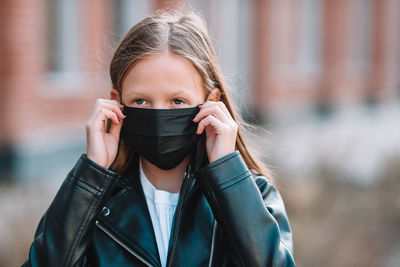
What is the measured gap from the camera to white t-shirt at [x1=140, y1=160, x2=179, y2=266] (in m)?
2.03

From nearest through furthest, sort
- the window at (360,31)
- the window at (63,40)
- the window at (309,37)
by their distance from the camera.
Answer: the window at (63,40), the window at (309,37), the window at (360,31)

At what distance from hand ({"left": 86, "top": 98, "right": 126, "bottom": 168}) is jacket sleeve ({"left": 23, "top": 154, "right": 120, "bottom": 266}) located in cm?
6

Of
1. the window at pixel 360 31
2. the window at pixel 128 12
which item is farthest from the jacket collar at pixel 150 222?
the window at pixel 360 31

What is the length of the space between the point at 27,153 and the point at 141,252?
6.06 meters

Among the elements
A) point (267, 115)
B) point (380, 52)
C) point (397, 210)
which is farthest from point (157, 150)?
point (380, 52)

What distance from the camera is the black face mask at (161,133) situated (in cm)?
205

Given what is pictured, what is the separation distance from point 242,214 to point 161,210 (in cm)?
31

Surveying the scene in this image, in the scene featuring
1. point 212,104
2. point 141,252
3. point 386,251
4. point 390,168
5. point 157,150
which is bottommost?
point 386,251

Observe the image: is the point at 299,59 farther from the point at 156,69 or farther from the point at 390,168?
the point at 156,69

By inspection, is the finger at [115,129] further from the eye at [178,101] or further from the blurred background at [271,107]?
the blurred background at [271,107]

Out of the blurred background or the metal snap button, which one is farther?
the blurred background

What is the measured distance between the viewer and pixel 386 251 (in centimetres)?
499

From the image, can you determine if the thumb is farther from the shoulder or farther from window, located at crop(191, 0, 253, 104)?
window, located at crop(191, 0, 253, 104)

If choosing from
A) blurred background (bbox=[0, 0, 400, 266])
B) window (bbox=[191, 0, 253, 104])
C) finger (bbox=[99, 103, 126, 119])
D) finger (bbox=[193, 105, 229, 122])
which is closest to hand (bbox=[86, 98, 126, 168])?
finger (bbox=[99, 103, 126, 119])
